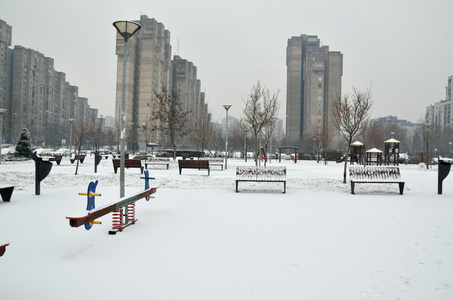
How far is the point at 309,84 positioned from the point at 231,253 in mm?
105662

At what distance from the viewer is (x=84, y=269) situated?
3.99 metres

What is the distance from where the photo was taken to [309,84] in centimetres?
10444

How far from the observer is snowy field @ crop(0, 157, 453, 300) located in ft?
11.5

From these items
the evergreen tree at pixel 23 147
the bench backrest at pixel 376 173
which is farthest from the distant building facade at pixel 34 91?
the bench backrest at pixel 376 173

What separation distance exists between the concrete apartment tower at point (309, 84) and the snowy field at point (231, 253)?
285 ft

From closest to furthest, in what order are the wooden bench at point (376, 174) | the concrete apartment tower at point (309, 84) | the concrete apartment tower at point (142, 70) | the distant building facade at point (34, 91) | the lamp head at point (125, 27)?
the lamp head at point (125, 27) → the wooden bench at point (376, 174) → the distant building facade at point (34, 91) → the concrete apartment tower at point (142, 70) → the concrete apartment tower at point (309, 84)

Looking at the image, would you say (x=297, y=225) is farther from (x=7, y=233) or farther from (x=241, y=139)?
(x=241, y=139)

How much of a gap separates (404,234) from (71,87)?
14810 cm

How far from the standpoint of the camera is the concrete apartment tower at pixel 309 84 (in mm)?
99188

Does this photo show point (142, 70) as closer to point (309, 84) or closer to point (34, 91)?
point (34, 91)

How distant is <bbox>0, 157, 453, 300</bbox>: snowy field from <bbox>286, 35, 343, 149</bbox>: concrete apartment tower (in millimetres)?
86930

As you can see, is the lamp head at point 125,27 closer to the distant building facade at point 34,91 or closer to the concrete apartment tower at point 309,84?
the distant building facade at point 34,91

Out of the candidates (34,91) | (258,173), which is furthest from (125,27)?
(34,91)

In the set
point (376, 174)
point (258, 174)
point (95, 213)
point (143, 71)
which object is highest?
point (143, 71)
